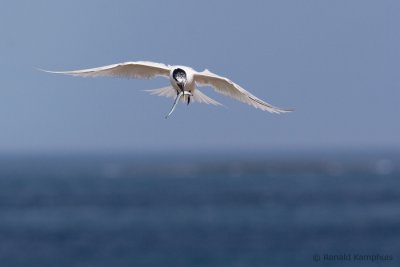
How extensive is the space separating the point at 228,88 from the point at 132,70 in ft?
4.18

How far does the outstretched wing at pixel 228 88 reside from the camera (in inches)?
606

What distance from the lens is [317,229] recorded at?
70000 mm

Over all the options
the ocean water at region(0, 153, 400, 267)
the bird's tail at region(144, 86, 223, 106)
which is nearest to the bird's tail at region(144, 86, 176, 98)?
the bird's tail at region(144, 86, 223, 106)

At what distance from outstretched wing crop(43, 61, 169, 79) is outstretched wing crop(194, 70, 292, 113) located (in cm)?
50

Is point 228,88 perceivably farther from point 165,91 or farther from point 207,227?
point 207,227

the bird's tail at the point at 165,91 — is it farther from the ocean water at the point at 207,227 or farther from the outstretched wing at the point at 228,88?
the ocean water at the point at 207,227

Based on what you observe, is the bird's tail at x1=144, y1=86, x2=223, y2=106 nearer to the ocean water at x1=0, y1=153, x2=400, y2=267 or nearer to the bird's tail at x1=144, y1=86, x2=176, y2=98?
the bird's tail at x1=144, y1=86, x2=176, y2=98

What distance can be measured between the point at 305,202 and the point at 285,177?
59561 mm

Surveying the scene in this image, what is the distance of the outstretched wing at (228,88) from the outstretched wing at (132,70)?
499 millimetres

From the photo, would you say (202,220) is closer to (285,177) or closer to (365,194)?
(365,194)

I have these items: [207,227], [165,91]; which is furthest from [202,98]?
[207,227]

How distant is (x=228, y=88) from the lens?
15.7 meters

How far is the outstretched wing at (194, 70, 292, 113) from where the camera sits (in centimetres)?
1540

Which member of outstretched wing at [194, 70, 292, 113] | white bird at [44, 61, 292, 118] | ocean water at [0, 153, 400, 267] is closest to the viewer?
white bird at [44, 61, 292, 118]
